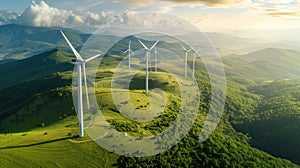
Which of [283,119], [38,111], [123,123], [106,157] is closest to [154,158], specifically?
[106,157]

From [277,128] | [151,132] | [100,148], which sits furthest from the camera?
[277,128]

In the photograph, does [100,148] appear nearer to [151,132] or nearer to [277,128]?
[151,132]

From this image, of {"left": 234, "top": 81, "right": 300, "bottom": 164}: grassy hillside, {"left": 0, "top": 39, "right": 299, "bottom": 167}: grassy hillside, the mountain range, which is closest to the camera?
{"left": 0, "top": 39, "right": 299, "bottom": 167}: grassy hillside

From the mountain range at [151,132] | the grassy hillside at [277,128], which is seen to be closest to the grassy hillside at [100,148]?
the mountain range at [151,132]

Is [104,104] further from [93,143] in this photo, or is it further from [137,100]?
[93,143]

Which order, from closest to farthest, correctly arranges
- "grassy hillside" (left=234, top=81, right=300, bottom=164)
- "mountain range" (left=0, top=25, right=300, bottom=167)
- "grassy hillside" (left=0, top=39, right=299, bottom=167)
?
"grassy hillside" (left=0, top=39, right=299, bottom=167) < "mountain range" (left=0, top=25, right=300, bottom=167) < "grassy hillside" (left=234, top=81, right=300, bottom=164)

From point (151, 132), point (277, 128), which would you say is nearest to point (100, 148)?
point (151, 132)

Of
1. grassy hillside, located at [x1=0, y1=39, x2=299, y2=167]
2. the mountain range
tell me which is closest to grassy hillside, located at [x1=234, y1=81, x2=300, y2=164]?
the mountain range

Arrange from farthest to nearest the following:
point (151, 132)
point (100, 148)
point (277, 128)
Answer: point (277, 128), point (151, 132), point (100, 148)

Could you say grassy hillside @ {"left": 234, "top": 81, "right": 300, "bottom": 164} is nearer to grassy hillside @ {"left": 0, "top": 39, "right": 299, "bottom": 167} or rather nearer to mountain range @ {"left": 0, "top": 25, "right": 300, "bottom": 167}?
mountain range @ {"left": 0, "top": 25, "right": 300, "bottom": 167}

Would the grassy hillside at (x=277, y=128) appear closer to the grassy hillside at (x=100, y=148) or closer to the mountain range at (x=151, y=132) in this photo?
the mountain range at (x=151, y=132)

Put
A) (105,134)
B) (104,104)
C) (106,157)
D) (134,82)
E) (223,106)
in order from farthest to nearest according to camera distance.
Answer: (134,82) → (223,106) → (104,104) → (105,134) → (106,157)
